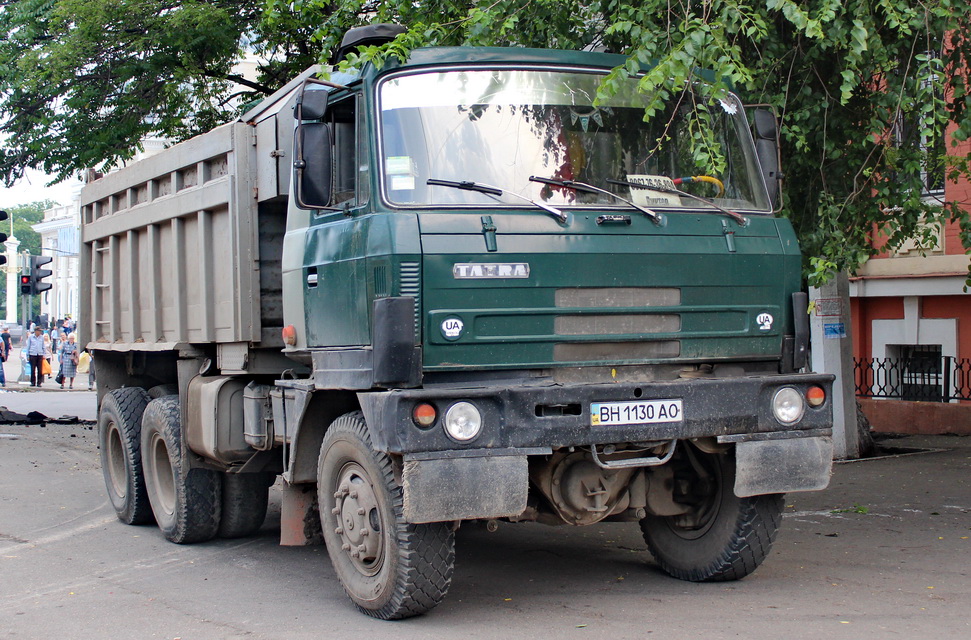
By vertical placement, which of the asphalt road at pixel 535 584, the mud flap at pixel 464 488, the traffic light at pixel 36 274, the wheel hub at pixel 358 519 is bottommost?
the asphalt road at pixel 535 584

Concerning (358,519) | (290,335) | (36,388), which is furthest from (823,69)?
(36,388)

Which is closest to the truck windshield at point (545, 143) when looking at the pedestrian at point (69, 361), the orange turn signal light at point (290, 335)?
the orange turn signal light at point (290, 335)

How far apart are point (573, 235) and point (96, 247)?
5812mm

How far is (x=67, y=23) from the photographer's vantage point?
1475 centimetres

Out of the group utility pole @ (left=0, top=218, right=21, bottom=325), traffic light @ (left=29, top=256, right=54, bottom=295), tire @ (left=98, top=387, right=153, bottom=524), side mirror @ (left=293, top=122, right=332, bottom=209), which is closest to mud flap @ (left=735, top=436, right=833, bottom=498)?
side mirror @ (left=293, top=122, right=332, bottom=209)

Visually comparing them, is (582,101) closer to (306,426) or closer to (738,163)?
(738,163)

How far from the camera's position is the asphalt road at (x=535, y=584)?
5672 millimetres

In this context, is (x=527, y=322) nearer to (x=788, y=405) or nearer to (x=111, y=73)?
(x=788, y=405)

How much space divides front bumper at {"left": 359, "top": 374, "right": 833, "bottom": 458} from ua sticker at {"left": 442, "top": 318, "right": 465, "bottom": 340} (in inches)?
9.5

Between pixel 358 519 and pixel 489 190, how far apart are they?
1719 mm

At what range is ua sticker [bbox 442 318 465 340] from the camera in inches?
218

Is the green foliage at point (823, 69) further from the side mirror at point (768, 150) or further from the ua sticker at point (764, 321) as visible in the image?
the ua sticker at point (764, 321)

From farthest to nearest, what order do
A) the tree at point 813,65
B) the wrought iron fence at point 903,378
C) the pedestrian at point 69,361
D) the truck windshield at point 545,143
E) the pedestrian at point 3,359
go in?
the pedestrian at point 3,359 → the pedestrian at point 69,361 → the wrought iron fence at point 903,378 → the tree at point 813,65 → the truck windshield at point 545,143

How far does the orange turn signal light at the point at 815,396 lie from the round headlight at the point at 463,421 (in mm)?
1779
